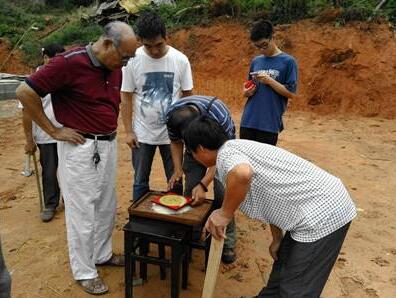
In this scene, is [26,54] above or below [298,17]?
below

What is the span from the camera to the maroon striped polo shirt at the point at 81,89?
279 centimetres

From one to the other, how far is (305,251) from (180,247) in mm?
768

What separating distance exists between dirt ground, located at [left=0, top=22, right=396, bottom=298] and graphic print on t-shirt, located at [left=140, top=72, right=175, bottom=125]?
1.19 meters

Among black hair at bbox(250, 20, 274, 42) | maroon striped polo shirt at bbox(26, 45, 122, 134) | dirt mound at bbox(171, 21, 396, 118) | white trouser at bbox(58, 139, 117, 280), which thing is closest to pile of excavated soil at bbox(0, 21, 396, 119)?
dirt mound at bbox(171, 21, 396, 118)

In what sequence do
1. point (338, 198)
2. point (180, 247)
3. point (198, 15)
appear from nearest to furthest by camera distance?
point (338, 198)
point (180, 247)
point (198, 15)

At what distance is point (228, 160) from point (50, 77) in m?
1.36

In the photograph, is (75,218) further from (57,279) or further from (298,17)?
(298,17)

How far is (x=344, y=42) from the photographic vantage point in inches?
382

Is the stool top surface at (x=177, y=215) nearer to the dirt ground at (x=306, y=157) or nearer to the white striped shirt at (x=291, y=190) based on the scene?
the white striped shirt at (x=291, y=190)

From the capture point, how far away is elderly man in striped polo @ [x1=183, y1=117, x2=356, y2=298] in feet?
7.27

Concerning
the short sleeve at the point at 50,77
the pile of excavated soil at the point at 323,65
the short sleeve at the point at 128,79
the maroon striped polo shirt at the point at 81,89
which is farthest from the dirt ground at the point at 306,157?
the short sleeve at the point at 50,77

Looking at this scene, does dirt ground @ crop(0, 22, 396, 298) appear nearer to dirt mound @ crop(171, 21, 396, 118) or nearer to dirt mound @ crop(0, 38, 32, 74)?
dirt mound @ crop(171, 21, 396, 118)

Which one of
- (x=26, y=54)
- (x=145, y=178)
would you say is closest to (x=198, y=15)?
(x=26, y=54)

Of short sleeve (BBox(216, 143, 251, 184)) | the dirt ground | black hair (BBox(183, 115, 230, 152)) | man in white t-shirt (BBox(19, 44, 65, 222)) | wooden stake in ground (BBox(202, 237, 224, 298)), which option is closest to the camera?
short sleeve (BBox(216, 143, 251, 184))
